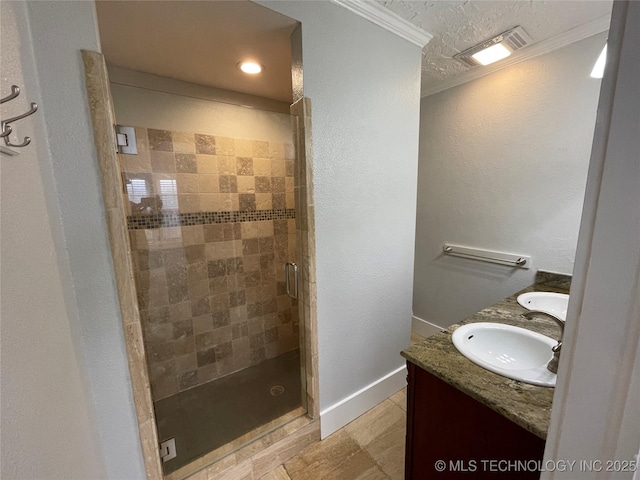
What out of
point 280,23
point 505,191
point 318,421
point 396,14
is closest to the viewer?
point 280,23

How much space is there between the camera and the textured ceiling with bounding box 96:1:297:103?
1077 mm

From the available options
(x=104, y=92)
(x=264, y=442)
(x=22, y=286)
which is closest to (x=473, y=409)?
(x=264, y=442)

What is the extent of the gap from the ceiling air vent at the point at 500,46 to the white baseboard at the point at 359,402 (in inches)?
89.4

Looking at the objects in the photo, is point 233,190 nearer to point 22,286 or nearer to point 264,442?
point 22,286

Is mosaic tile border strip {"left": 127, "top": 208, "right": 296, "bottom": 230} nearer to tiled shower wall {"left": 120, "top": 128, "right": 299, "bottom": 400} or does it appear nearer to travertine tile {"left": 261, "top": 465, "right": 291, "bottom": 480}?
tiled shower wall {"left": 120, "top": 128, "right": 299, "bottom": 400}

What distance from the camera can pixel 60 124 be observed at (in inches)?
32.0

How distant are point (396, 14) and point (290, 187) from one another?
1.33 m

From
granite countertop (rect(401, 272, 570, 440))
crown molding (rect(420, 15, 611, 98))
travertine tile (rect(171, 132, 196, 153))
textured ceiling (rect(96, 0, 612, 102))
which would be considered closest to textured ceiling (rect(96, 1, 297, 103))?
textured ceiling (rect(96, 0, 612, 102))

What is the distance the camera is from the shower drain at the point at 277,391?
1.86 meters

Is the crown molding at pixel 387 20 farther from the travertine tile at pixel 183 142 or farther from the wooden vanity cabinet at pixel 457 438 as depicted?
the wooden vanity cabinet at pixel 457 438

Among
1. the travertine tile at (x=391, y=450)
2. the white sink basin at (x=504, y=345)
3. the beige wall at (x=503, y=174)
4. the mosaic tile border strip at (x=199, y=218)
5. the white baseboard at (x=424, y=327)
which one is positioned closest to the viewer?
the white sink basin at (x=504, y=345)

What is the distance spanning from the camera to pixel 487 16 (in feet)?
4.50

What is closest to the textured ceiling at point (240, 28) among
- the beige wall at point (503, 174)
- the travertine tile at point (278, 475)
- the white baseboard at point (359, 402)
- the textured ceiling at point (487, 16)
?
the textured ceiling at point (487, 16)

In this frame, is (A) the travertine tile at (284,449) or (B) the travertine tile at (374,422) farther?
(B) the travertine tile at (374,422)
